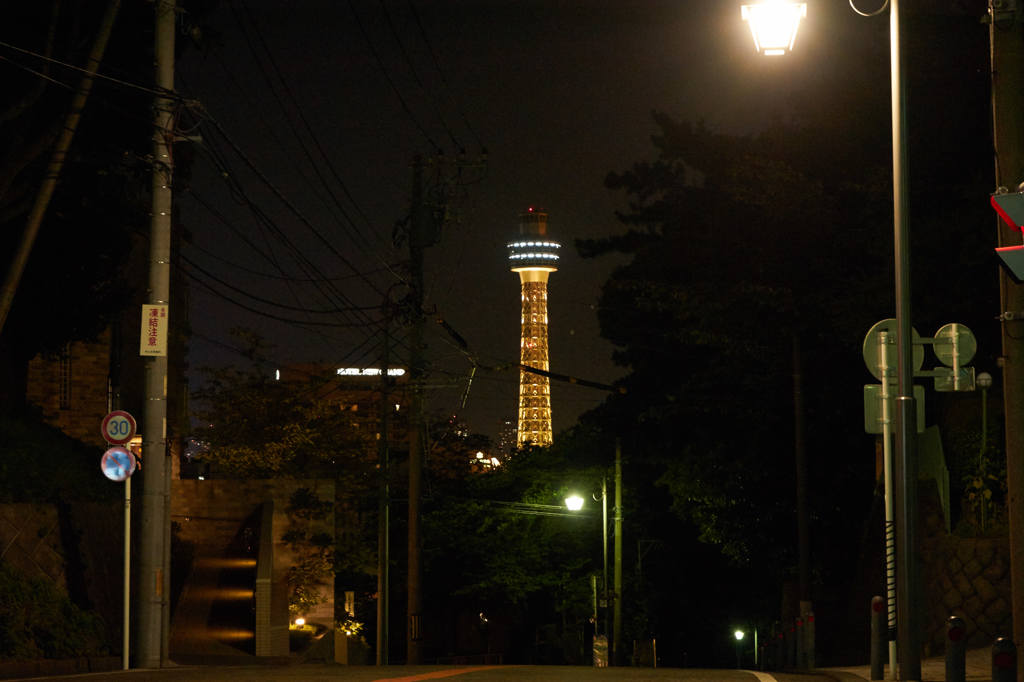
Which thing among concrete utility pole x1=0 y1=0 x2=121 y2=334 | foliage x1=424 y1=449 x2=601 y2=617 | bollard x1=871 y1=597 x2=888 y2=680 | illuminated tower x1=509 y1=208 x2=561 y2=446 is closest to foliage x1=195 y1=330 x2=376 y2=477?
foliage x1=424 y1=449 x2=601 y2=617

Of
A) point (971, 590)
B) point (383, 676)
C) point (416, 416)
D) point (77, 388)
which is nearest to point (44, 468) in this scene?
point (383, 676)

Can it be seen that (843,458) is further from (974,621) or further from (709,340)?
(974,621)

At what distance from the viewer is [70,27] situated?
19062 millimetres

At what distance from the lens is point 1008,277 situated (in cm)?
927

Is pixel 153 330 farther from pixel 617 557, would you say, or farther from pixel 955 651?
pixel 617 557

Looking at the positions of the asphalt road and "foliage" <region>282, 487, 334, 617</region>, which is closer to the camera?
the asphalt road

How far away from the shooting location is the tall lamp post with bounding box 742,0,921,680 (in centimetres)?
998

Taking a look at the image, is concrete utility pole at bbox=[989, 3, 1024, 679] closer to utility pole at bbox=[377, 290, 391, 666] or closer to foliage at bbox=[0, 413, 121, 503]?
foliage at bbox=[0, 413, 121, 503]

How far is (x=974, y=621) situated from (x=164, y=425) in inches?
425

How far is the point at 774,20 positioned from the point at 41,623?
11136 millimetres

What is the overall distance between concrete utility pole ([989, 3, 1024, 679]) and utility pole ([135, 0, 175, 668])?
947 cm

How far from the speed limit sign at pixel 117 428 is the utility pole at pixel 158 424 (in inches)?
10.6

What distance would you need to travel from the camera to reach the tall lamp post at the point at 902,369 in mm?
9984

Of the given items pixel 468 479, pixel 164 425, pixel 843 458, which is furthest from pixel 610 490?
pixel 164 425
